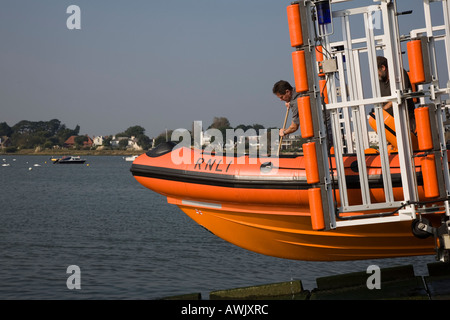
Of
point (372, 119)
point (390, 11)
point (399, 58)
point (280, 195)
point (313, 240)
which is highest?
point (390, 11)

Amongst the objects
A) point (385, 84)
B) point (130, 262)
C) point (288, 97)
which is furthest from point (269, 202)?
point (130, 262)

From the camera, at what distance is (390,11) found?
440cm

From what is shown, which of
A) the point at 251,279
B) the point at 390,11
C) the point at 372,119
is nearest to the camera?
the point at 390,11

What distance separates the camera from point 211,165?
573 cm

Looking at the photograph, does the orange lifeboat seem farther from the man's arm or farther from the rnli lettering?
the man's arm

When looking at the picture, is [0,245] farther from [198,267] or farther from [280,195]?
[280,195]

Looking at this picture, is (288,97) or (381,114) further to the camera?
(288,97)

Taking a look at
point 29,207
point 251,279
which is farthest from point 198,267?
point 29,207

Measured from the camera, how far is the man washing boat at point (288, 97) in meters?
5.54

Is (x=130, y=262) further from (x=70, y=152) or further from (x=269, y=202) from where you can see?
(x=70, y=152)

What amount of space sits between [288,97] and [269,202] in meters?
1.11

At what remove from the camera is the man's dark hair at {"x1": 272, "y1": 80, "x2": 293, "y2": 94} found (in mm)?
5641

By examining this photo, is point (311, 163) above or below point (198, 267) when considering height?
above
